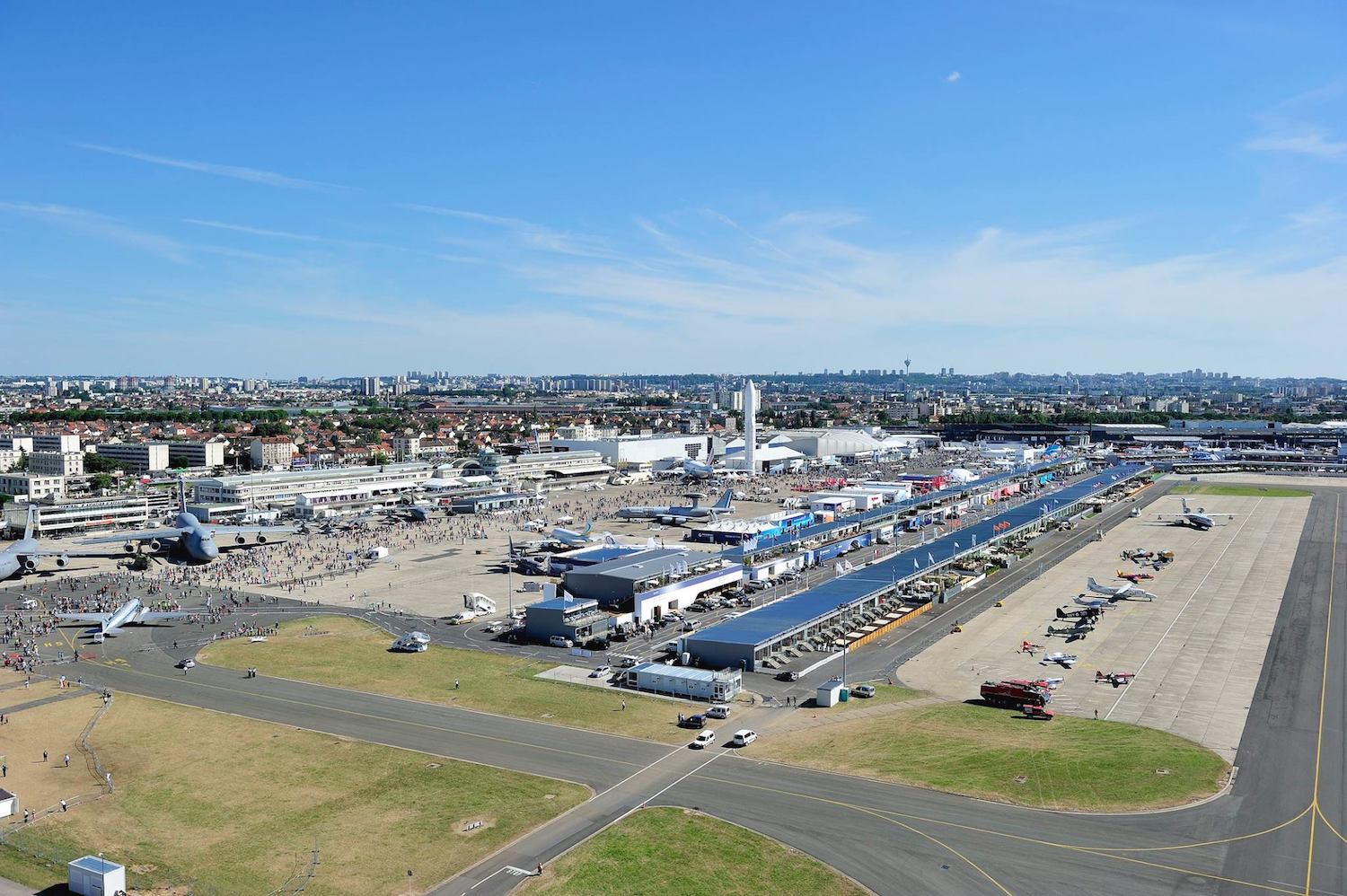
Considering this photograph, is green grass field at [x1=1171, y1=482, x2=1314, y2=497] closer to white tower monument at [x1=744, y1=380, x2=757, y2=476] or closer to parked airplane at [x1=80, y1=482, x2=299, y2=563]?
white tower monument at [x1=744, y1=380, x2=757, y2=476]

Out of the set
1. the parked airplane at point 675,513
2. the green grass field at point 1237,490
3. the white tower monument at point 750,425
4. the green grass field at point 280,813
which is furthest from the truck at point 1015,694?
the white tower monument at point 750,425

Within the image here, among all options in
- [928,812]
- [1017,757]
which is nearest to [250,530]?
[1017,757]

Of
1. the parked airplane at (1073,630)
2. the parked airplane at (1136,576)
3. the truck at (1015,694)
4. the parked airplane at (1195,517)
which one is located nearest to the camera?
the truck at (1015,694)

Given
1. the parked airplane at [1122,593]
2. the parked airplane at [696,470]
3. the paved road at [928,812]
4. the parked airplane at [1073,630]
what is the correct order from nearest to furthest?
the paved road at [928,812], the parked airplane at [1073,630], the parked airplane at [1122,593], the parked airplane at [696,470]

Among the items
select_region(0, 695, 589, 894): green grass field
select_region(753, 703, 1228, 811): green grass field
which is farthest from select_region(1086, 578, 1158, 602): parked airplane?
select_region(0, 695, 589, 894): green grass field

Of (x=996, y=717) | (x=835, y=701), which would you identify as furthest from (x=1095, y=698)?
(x=835, y=701)

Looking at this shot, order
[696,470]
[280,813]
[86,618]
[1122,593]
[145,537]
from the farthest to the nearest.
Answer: [696,470] → [145,537] → [1122,593] → [86,618] → [280,813]

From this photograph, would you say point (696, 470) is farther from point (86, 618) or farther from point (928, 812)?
point (928, 812)

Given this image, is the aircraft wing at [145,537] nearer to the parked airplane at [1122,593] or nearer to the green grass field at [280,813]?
the green grass field at [280,813]
